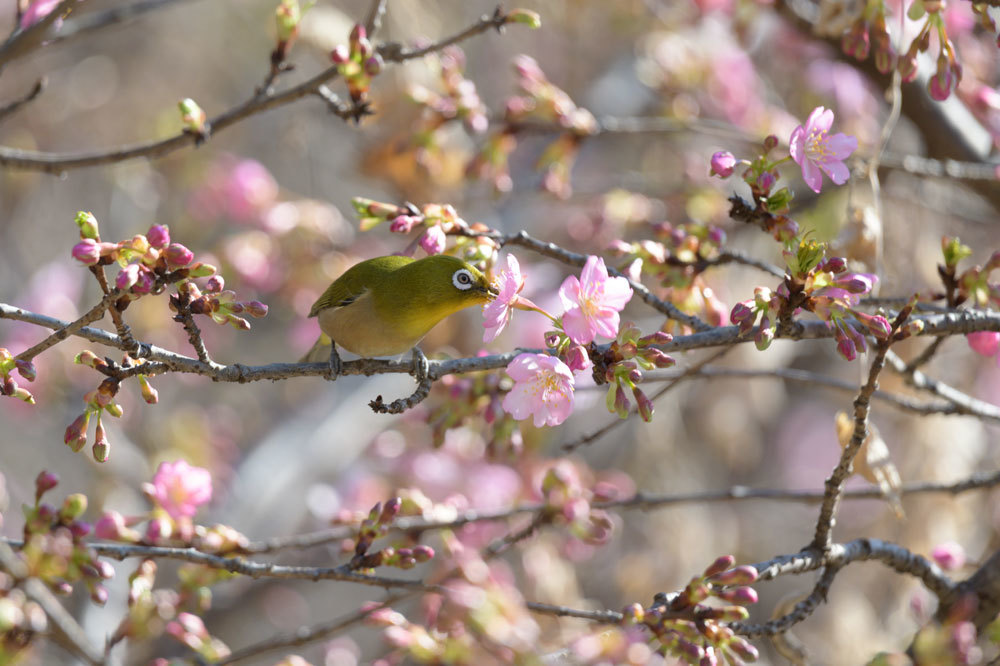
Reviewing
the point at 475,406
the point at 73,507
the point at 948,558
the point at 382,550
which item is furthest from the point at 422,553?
the point at 948,558

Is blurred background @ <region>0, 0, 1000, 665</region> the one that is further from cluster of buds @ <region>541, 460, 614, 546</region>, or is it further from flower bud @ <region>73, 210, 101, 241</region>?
flower bud @ <region>73, 210, 101, 241</region>

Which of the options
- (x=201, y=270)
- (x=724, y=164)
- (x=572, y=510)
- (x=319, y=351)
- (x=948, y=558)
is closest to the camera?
(x=201, y=270)

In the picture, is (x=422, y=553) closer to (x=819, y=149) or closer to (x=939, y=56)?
(x=819, y=149)

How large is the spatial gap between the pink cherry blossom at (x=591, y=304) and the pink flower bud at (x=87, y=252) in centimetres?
97

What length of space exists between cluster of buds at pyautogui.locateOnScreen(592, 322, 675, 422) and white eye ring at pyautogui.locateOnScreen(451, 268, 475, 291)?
680 millimetres

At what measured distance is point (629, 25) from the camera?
532 cm

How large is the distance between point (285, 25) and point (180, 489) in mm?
1444

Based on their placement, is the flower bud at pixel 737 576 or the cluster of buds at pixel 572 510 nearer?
the flower bud at pixel 737 576

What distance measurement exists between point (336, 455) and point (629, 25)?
10.5ft

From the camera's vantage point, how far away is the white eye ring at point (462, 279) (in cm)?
260

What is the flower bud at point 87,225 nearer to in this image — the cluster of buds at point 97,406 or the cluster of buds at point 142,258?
the cluster of buds at point 142,258

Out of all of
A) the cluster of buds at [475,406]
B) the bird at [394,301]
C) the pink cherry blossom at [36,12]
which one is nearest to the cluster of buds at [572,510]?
the cluster of buds at [475,406]

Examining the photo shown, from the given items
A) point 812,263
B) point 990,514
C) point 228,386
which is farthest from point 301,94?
point 228,386

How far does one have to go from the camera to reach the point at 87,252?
1.80m
